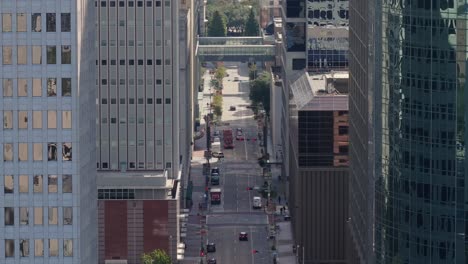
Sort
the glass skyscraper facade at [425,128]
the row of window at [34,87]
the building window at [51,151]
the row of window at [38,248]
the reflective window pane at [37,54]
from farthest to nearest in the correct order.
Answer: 1. the glass skyscraper facade at [425,128]
2. the row of window at [38,248]
3. the building window at [51,151]
4. the row of window at [34,87]
5. the reflective window pane at [37,54]

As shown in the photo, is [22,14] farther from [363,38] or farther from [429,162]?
[363,38]

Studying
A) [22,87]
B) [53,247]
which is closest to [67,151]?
[22,87]

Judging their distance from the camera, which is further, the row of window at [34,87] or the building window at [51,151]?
the building window at [51,151]

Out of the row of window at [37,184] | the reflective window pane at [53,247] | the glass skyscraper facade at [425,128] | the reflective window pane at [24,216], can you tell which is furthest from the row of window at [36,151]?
the glass skyscraper facade at [425,128]

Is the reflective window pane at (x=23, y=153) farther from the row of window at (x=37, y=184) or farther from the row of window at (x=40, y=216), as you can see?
the row of window at (x=40, y=216)

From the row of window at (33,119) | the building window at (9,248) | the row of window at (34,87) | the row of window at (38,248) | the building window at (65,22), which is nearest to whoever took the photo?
the building window at (65,22)

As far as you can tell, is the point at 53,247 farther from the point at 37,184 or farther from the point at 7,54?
the point at 7,54
